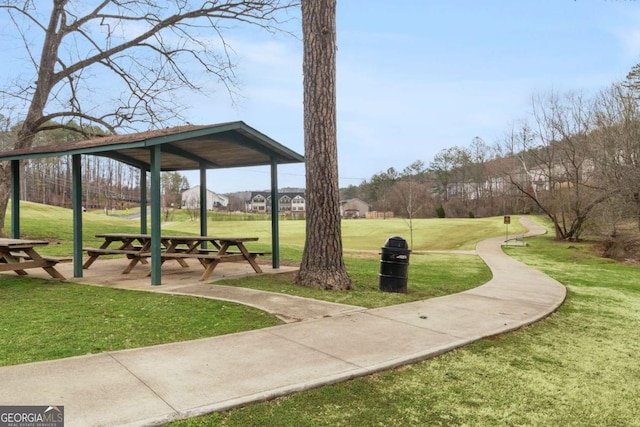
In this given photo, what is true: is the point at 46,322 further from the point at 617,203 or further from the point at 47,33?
the point at 617,203

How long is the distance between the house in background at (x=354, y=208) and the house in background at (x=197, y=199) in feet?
89.6

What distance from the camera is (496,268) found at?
12.3 m

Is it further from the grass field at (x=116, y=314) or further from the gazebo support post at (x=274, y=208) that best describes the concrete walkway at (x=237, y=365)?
the gazebo support post at (x=274, y=208)

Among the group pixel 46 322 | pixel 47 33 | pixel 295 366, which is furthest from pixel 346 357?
pixel 47 33

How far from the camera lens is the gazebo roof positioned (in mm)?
7258

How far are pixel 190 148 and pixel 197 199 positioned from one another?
3135 inches

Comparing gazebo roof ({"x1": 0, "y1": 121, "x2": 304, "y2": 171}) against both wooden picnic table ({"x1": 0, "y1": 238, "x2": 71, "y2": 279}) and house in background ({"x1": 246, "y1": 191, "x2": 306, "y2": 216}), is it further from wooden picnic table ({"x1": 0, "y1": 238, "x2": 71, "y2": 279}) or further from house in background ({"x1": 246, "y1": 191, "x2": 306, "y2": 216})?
house in background ({"x1": 246, "y1": 191, "x2": 306, "y2": 216})

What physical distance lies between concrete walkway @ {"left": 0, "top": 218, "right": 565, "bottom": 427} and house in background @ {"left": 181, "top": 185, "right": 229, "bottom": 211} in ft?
243

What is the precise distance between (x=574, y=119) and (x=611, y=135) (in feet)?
15.3

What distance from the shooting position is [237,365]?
348 centimetres

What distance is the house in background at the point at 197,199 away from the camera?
84775 mm

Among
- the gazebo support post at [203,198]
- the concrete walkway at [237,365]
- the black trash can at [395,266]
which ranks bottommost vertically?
the concrete walkway at [237,365]

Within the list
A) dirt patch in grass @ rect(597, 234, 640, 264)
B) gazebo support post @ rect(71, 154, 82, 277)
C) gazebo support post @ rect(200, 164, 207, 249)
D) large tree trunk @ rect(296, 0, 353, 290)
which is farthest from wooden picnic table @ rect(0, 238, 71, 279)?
dirt patch in grass @ rect(597, 234, 640, 264)

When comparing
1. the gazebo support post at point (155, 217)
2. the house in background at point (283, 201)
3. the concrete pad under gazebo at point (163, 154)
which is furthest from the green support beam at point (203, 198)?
the house in background at point (283, 201)
